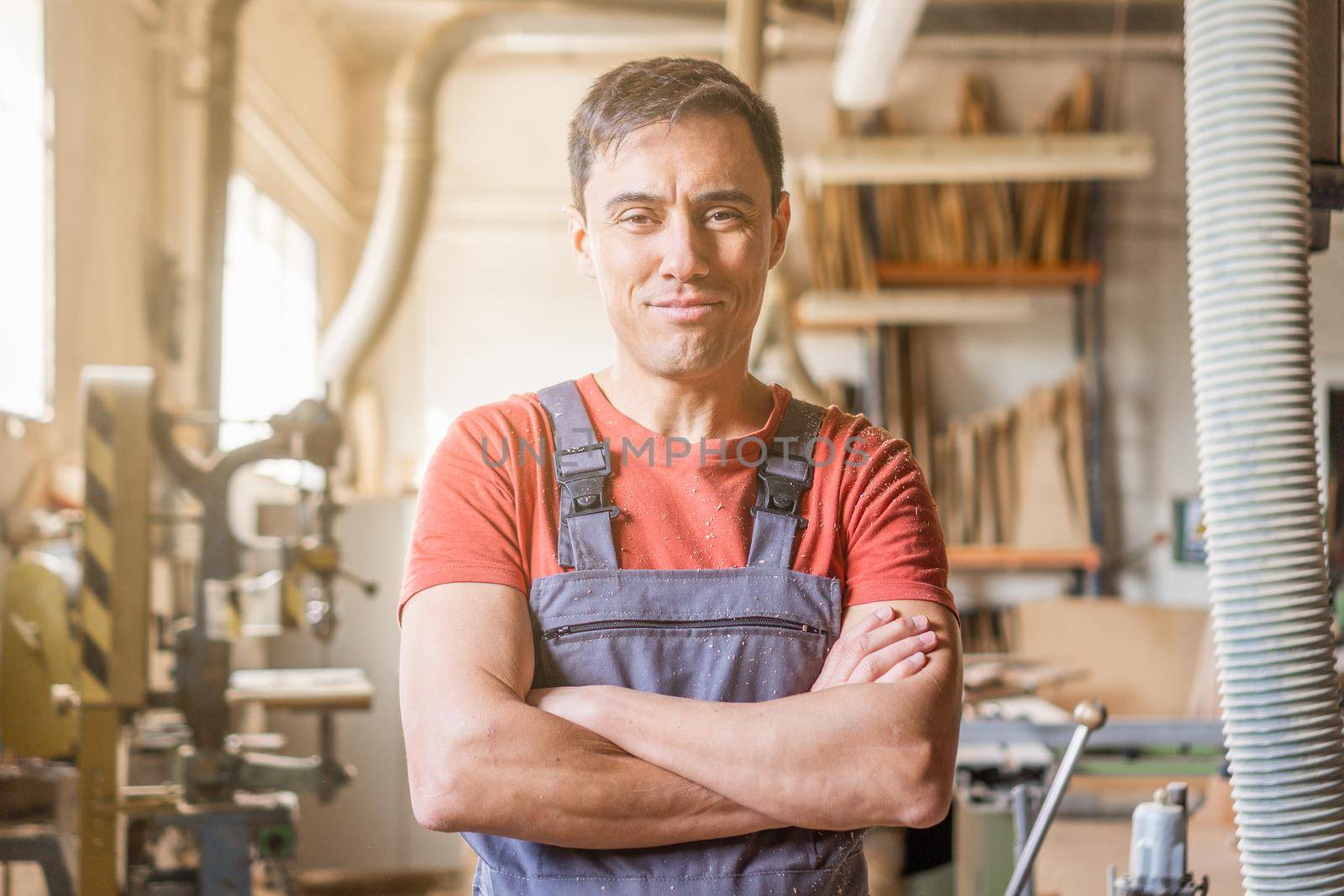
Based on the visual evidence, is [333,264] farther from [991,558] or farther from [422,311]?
[991,558]

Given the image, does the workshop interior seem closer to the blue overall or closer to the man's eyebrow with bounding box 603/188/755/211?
the blue overall

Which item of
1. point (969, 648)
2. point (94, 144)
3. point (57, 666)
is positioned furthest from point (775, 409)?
point (969, 648)

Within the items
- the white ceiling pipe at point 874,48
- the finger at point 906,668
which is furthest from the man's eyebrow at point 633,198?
the white ceiling pipe at point 874,48

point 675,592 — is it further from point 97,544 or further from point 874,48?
point 874,48

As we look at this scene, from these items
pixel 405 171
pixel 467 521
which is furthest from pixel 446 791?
pixel 405 171

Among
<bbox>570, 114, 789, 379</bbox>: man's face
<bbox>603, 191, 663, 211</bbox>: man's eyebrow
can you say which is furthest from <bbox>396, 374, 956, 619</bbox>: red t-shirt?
<bbox>603, 191, 663, 211</bbox>: man's eyebrow

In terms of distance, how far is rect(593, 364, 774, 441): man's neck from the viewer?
1.37 m

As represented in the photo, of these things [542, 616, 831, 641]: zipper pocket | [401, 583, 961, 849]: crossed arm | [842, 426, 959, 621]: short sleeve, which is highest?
[842, 426, 959, 621]: short sleeve

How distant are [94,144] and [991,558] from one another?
14.7 feet

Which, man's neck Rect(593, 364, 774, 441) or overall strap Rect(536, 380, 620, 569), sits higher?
man's neck Rect(593, 364, 774, 441)

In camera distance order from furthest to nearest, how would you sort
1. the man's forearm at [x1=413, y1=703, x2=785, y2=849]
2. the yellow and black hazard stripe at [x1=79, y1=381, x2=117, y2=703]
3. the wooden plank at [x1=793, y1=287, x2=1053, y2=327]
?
1. the wooden plank at [x1=793, y1=287, x2=1053, y2=327]
2. the yellow and black hazard stripe at [x1=79, y1=381, x2=117, y2=703]
3. the man's forearm at [x1=413, y1=703, x2=785, y2=849]

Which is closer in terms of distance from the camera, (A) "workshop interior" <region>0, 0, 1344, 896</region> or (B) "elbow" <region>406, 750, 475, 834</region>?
(B) "elbow" <region>406, 750, 475, 834</region>

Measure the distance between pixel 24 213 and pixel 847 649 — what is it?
123 inches

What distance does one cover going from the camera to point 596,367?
661 cm
